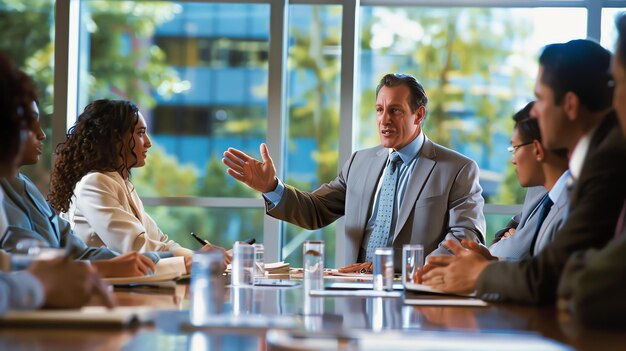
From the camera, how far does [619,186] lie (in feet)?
7.24

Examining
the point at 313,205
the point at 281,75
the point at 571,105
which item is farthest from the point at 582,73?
the point at 281,75

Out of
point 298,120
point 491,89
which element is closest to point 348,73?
point 298,120

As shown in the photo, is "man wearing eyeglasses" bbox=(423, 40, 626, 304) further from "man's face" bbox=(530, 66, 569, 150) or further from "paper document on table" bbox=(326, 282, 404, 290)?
"paper document on table" bbox=(326, 282, 404, 290)

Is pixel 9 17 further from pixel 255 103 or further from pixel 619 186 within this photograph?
pixel 619 186

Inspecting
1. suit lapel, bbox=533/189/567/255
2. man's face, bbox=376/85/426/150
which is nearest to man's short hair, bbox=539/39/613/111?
suit lapel, bbox=533/189/567/255

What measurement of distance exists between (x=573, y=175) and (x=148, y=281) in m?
1.36

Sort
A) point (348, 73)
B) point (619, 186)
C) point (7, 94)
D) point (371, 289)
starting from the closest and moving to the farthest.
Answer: point (7, 94), point (619, 186), point (371, 289), point (348, 73)

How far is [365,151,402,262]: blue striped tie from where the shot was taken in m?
4.65

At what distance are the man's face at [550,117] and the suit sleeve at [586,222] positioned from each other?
13.8 inches

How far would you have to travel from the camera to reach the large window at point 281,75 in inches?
232

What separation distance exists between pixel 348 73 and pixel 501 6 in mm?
1138

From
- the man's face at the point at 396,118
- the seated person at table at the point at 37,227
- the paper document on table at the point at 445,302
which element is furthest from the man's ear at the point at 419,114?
the paper document on table at the point at 445,302

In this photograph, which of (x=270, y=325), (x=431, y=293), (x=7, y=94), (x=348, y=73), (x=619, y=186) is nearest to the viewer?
(x=270, y=325)

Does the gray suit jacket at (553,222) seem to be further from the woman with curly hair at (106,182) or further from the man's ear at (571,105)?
the woman with curly hair at (106,182)
